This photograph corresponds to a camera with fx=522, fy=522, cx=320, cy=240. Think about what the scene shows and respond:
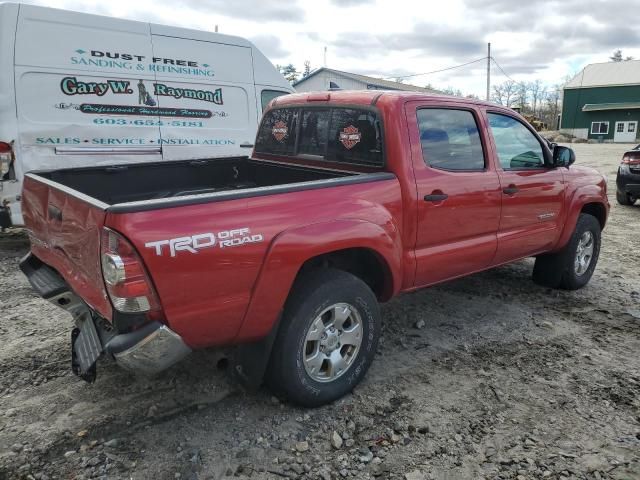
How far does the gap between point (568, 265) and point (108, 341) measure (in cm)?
426

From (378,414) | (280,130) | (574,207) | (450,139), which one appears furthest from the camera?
(574,207)

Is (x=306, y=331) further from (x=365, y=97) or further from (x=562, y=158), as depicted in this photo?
(x=562, y=158)

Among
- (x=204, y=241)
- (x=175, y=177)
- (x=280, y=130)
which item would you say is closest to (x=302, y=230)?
(x=204, y=241)

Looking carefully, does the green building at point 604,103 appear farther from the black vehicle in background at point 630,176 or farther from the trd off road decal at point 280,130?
the trd off road decal at point 280,130

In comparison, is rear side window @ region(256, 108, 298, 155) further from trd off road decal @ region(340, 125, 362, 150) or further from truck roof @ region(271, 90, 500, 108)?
trd off road decal @ region(340, 125, 362, 150)

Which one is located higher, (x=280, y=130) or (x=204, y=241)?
(x=280, y=130)

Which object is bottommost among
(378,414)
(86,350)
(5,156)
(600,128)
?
(378,414)

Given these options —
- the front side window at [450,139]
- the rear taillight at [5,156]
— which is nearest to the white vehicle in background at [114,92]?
the rear taillight at [5,156]

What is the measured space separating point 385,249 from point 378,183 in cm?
41

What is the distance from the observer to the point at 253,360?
114 inches

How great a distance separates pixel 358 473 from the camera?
2574mm

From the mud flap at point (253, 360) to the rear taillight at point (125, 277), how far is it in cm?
69

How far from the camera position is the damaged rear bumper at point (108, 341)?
2.37 meters

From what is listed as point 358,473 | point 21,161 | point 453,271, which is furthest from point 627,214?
point 21,161
